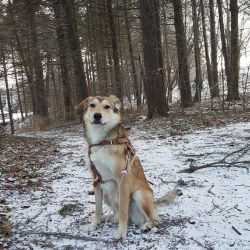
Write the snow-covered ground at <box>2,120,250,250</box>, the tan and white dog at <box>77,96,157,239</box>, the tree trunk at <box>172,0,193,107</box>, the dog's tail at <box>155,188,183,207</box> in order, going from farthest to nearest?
the tree trunk at <box>172,0,193,107</box> → the dog's tail at <box>155,188,183,207</box> → the tan and white dog at <box>77,96,157,239</box> → the snow-covered ground at <box>2,120,250,250</box>

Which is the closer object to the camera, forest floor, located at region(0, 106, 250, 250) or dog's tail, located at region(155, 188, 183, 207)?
forest floor, located at region(0, 106, 250, 250)

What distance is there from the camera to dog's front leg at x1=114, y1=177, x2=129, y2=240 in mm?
4504

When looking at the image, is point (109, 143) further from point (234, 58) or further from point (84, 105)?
point (234, 58)

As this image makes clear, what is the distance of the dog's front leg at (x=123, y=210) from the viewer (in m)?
4.50

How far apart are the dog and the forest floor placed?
0.65 feet

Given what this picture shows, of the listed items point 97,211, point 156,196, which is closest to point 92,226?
point 97,211

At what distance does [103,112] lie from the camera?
15.0ft

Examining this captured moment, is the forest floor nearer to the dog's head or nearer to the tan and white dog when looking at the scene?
the tan and white dog

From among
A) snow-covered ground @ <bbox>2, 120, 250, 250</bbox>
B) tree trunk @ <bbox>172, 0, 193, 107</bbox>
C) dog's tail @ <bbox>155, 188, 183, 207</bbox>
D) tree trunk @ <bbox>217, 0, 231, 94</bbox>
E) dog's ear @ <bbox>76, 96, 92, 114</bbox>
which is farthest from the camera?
tree trunk @ <bbox>172, 0, 193, 107</bbox>

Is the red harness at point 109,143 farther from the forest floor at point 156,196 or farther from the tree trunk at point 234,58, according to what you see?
the tree trunk at point 234,58

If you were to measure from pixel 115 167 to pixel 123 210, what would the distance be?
1.70 ft

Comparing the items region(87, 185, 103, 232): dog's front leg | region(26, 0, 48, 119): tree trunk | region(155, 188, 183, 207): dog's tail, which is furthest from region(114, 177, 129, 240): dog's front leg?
region(26, 0, 48, 119): tree trunk

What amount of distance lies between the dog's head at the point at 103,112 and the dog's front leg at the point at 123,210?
689 mm

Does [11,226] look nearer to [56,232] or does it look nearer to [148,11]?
[56,232]
